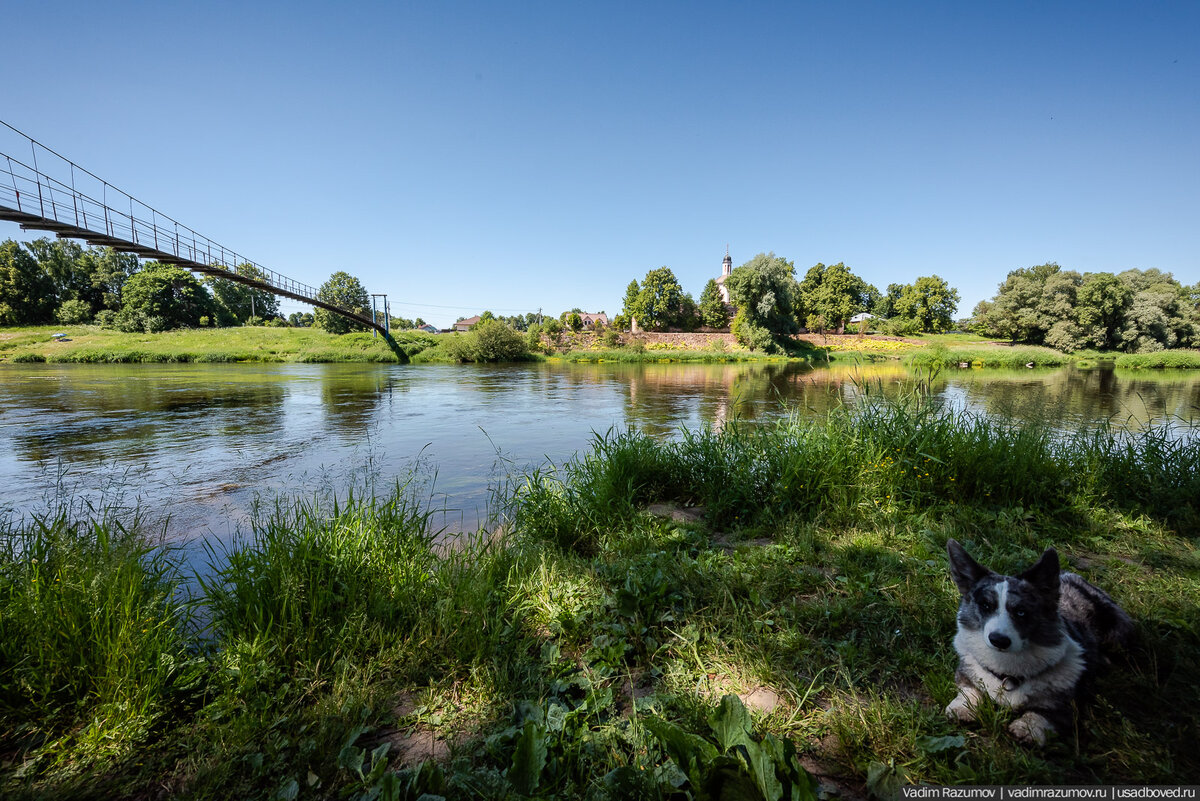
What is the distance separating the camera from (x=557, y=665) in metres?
2.23

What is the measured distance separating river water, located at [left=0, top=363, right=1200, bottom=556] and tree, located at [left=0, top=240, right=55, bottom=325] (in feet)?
186

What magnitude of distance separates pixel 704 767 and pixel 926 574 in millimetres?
2219

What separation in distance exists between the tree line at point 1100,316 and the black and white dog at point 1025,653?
5795cm

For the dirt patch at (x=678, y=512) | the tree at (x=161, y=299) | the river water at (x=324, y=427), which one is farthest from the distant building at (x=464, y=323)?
the dirt patch at (x=678, y=512)

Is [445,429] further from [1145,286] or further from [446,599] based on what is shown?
[1145,286]

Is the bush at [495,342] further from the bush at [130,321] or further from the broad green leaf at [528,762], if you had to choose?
the broad green leaf at [528,762]

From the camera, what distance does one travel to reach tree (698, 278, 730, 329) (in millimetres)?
68125

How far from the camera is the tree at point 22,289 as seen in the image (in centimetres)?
5803

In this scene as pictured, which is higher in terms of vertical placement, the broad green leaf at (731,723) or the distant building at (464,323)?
the distant building at (464,323)

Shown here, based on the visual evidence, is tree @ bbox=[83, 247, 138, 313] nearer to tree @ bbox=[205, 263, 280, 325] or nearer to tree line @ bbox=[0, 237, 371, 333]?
tree line @ bbox=[0, 237, 371, 333]

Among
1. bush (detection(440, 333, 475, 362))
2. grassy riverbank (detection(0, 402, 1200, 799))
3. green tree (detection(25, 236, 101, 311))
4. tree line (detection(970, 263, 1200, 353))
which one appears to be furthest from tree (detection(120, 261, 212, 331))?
tree line (detection(970, 263, 1200, 353))

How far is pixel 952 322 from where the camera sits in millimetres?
67688

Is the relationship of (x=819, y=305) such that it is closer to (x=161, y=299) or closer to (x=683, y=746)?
(x=683, y=746)

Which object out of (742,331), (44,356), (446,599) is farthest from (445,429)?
(44,356)
